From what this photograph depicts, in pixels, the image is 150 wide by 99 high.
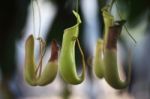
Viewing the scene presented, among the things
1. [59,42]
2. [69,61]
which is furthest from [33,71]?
[59,42]

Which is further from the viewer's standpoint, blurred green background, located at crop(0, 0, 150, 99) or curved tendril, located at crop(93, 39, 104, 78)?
blurred green background, located at crop(0, 0, 150, 99)

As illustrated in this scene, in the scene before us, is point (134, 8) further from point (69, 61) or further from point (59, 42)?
point (69, 61)

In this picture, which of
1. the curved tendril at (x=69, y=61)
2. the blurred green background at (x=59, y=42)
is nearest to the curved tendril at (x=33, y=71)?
the curved tendril at (x=69, y=61)

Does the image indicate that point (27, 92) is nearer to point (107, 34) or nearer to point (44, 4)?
point (44, 4)

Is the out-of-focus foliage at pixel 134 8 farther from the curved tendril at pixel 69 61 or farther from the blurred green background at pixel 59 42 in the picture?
the curved tendril at pixel 69 61

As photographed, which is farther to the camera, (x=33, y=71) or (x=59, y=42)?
(x=59, y=42)

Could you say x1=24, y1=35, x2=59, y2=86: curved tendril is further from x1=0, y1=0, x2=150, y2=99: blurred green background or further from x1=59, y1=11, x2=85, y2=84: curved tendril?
x1=0, y1=0, x2=150, y2=99: blurred green background

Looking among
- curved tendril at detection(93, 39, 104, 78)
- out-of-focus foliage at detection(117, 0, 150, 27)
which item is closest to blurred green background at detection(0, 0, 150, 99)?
out-of-focus foliage at detection(117, 0, 150, 27)

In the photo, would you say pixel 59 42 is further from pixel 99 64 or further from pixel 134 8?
pixel 99 64

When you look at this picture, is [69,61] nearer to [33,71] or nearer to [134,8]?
[33,71]

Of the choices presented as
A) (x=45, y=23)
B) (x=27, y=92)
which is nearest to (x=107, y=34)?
(x=45, y=23)

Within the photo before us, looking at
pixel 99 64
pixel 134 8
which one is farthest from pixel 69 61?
pixel 134 8
